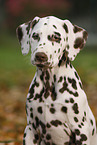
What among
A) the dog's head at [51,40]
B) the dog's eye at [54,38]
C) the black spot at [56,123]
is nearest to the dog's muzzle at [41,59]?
the dog's head at [51,40]

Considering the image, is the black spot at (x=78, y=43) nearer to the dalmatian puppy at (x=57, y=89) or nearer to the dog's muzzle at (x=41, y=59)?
the dalmatian puppy at (x=57, y=89)

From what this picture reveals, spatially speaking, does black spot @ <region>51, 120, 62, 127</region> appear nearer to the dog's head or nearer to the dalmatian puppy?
the dalmatian puppy

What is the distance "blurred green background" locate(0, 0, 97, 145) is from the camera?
605 cm

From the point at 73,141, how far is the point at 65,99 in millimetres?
417

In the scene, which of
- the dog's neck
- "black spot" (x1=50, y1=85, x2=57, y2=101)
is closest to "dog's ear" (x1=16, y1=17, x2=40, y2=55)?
the dog's neck

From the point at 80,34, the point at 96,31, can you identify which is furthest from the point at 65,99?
the point at 96,31

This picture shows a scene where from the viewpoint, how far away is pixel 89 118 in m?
3.11

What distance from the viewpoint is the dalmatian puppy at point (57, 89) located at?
114 inches

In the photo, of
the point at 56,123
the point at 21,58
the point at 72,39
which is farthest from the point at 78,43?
the point at 21,58

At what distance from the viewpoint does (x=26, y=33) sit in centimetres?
311

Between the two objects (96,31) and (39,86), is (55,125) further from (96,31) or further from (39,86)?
(96,31)

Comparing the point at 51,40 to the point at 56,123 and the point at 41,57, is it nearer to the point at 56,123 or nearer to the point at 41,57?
the point at 41,57

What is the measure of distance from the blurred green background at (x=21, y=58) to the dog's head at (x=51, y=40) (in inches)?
12.5

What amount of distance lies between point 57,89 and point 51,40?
47cm
